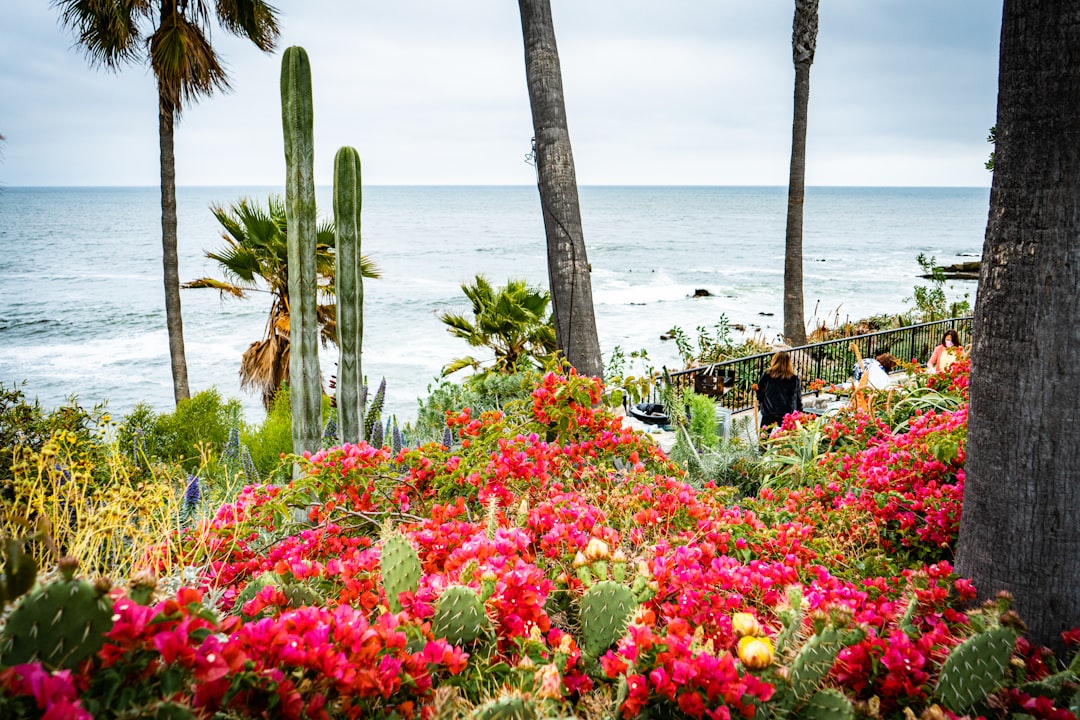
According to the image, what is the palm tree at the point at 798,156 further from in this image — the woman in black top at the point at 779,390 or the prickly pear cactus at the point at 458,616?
the prickly pear cactus at the point at 458,616

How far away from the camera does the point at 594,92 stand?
534ft

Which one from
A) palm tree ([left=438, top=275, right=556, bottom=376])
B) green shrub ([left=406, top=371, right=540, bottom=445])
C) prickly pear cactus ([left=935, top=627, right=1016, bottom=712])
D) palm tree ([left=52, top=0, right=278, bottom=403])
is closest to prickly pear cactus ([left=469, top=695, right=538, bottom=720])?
prickly pear cactus ([left=935, top=627, right=1016, bottom=712])

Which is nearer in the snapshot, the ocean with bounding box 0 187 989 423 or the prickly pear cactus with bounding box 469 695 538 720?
the prickly pear cactus with bounding box 469 695 538 720

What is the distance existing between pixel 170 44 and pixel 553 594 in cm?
1128

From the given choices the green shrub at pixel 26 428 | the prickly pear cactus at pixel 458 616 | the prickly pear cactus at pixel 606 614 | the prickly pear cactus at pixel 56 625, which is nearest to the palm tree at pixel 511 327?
the green shrub at pixel 26 428

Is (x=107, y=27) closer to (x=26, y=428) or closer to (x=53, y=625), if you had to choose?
(x=26, y=428)

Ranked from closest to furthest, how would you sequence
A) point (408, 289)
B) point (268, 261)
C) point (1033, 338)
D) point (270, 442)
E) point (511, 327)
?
point (1033, 338)
point (270, 442)
point (511, 327)
point (268, 261)
point (408, 289)

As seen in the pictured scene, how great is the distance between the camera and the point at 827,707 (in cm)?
184

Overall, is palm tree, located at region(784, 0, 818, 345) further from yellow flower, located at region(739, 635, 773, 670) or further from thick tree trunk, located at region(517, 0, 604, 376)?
yellow flower, located at region(739, 635, 773, 670)

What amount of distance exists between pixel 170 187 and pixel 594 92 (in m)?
163

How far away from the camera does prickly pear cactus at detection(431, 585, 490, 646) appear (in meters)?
2.08

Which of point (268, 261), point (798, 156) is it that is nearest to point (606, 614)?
point (268, 261)

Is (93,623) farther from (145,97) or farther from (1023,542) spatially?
(145,97)

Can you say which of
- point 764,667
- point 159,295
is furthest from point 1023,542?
point 159,295
